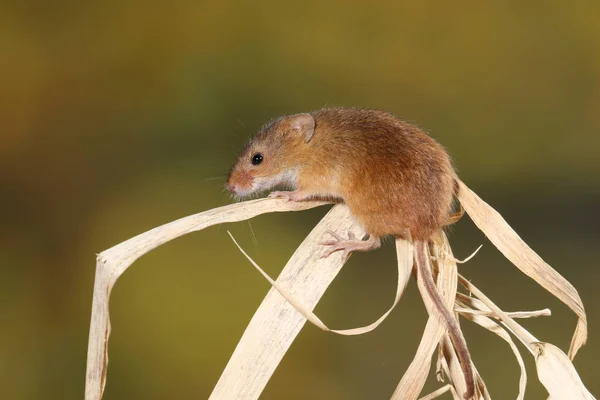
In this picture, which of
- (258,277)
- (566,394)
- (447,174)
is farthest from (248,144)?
(258,277)

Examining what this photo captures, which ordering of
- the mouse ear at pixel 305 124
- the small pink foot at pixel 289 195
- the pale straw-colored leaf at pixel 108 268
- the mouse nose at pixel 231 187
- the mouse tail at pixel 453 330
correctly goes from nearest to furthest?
the pale straw-colored leaf at pixel 108 268, the mouse tail at pixel 453 330, the small pink foot at pixel 289 195, the mouse ear at pixel 305 124, the mouse nose at pixel 231 187

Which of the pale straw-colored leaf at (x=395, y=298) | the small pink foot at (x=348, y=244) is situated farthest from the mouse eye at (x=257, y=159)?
the pale straw-colored leaf at (x=395, y=298)

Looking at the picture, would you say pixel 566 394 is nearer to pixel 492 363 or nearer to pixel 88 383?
pixel 88 383

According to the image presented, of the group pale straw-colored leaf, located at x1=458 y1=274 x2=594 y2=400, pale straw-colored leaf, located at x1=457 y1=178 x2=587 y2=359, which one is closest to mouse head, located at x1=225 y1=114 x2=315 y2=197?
pale straw-colored leaf, located at x1=457 y1=178 x2=587 y2=359

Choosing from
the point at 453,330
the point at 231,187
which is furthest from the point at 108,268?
the point at 231,187

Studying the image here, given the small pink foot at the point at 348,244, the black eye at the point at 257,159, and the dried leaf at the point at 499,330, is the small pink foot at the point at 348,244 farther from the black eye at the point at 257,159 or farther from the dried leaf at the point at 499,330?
the black eye at the point at 257,159

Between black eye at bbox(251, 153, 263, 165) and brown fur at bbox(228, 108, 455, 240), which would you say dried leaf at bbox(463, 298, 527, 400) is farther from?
black eye at bbox(251, 153, 263, 165)

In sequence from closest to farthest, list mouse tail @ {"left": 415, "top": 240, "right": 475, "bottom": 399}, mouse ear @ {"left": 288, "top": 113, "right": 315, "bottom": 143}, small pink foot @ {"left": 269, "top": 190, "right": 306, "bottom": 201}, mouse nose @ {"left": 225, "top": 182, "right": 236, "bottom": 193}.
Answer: mouse tail @ {"left": 415, "top": 240, "right": 475, "bottom": 399} < small pink foot @ {"left": 269, "top": 190, "right": 306, "bottom": 201} < mouse ear @ {"left": 288, "top": 113, "right": 315, "bottom": 143} < mouse nose @ {"left": 225, "top": 182, "right": 236, "bottom": 193}
